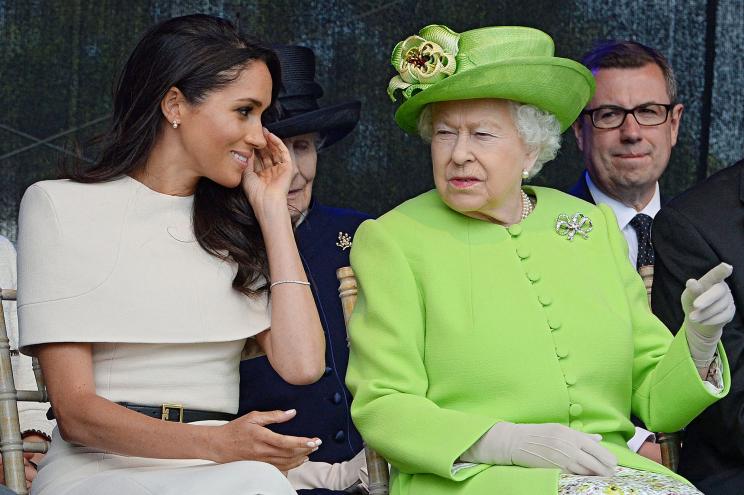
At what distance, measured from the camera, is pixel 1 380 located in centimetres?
394

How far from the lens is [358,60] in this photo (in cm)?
545

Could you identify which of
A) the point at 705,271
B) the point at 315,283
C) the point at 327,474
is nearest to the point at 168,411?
the point at 327,474

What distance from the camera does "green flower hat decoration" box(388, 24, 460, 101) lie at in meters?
3.87

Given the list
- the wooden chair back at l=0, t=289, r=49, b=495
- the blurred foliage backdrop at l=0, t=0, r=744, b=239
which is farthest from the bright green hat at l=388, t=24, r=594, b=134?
the blurred foliage backdrop at l=0, t=0, r=744, b=239

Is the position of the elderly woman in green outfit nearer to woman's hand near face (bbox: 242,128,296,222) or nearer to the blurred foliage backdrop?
woman's hand near face (bbox: 242,128,296,222)

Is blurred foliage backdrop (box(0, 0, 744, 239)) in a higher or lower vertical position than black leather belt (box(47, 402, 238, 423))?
higher

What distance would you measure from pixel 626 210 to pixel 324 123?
103 cm

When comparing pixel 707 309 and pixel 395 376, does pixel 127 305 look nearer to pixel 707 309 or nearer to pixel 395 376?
pixel 395 376

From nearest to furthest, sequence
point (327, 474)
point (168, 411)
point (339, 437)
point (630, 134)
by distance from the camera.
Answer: point (168, 411), point (327, 474), point (339, 437), point (630, 134)

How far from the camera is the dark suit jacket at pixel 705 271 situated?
12.8ft

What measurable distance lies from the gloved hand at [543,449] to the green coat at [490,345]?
3cm

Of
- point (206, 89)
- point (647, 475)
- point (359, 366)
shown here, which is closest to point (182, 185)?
point (206, 89)

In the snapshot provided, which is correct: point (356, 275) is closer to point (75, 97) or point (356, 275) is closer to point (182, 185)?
point (182, 185)

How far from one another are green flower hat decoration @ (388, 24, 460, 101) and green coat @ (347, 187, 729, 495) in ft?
1.02
